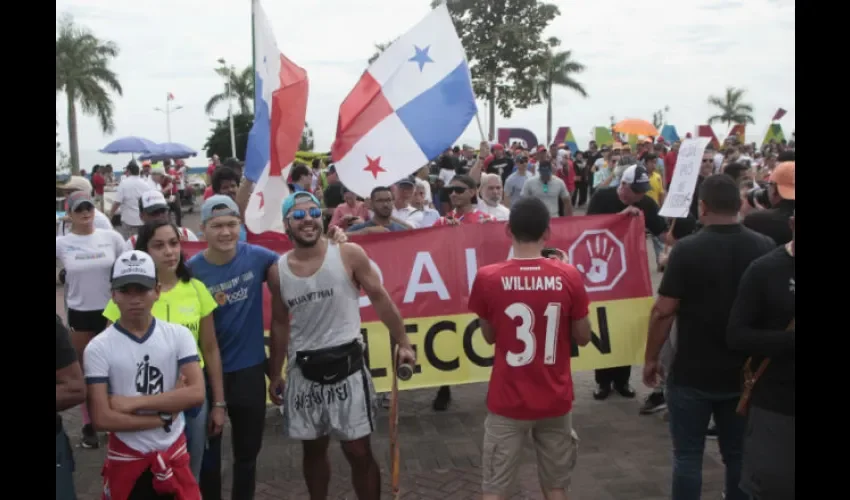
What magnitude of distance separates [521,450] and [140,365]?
185 cm

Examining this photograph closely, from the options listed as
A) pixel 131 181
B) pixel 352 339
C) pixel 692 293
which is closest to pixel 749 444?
pixel 692 293

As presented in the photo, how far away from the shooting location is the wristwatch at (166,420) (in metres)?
3.17

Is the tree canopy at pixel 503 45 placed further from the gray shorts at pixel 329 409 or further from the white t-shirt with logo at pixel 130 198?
the gray shorts at pixel 329 409

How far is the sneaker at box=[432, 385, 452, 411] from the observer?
6.30 meters

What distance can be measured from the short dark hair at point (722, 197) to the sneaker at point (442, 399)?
3220mm

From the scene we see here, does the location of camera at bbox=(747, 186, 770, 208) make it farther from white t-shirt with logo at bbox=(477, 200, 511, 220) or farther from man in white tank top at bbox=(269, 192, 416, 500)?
man in white tank top at bbox=(269, 192, 416, 500)

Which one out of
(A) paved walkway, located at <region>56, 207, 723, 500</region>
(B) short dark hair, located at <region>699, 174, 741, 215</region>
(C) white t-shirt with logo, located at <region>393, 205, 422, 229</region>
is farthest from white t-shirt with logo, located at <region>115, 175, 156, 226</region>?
(B) short dark hair, located at <region>699, 174, 741, 215</region>

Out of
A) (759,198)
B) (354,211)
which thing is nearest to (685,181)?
(759,198)

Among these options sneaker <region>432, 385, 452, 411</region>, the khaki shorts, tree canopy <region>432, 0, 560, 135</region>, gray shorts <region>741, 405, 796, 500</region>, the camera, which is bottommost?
sneaker <region>432, 385, 452, 411</region>

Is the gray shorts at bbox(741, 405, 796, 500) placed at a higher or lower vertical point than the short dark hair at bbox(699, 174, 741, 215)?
lower

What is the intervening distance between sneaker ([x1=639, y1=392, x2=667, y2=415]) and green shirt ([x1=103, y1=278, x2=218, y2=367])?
3748mm

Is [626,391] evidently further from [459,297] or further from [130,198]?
[130,198]

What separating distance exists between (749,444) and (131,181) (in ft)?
36.6
